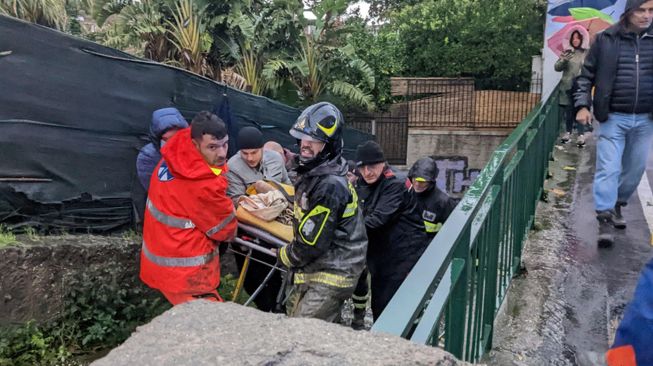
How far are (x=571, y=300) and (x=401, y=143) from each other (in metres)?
11.6

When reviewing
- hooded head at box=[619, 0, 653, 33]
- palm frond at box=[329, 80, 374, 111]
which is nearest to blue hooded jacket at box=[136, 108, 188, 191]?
hooded head at box=[619, 0, 653, 33]

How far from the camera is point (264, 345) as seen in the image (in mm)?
1532

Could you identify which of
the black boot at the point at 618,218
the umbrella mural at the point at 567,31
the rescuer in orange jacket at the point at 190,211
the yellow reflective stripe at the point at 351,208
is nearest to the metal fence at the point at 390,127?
the umbrella mural at the point at 567,31

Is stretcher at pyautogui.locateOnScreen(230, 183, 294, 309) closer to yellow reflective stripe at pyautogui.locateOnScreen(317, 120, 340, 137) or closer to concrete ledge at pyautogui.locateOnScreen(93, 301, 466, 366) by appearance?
yellow reflective stripe at pyautogui.locateOnScreen(317, 120, 340, 137)

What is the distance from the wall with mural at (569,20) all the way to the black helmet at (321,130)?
720 cm

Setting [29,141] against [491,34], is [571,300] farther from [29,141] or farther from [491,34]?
[491,34]

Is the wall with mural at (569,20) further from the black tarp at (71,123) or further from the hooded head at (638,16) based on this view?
the black tarp at (71,123)

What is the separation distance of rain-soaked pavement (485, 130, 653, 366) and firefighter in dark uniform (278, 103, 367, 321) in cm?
91

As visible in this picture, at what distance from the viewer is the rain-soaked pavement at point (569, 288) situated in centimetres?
308

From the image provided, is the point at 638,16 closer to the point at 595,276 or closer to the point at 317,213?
the point at 595,276

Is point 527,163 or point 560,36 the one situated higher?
point 560,36

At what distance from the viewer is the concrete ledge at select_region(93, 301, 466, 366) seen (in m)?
1.46

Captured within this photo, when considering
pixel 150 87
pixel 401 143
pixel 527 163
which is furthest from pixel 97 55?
pixel 401 143

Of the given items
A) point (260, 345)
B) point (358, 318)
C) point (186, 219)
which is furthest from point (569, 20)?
point (260, 345)
